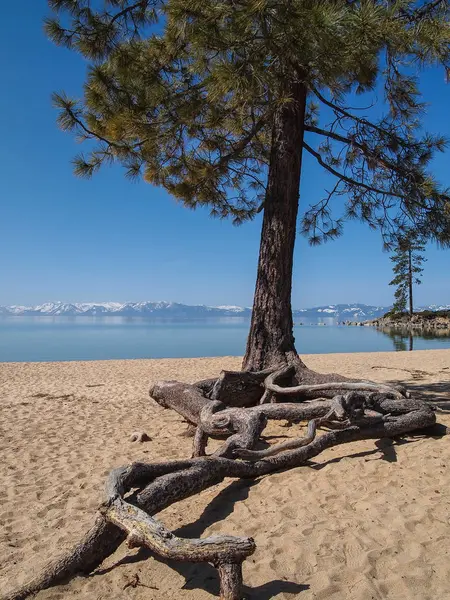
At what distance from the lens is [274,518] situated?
3406 mm

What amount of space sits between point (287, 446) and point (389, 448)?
1.24m

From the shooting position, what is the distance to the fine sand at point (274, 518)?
103 inches

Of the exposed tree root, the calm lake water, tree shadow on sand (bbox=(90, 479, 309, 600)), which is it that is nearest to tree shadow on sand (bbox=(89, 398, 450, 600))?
tree shadow on sand (bbox=(90, 479, 309, 600))

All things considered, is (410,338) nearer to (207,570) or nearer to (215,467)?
(215,467)

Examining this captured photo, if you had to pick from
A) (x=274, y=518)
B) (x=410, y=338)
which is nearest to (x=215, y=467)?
(x=274, y=518)

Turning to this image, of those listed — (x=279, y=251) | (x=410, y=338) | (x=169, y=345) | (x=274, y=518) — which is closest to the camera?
(x=274, y=518)

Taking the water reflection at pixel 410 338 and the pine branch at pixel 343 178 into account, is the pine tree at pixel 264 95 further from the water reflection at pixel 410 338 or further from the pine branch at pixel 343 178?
the water reflection at pixel 410 338

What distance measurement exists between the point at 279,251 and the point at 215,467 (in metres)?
4.08

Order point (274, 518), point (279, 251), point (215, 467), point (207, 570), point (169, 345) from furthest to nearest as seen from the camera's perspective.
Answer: point (169, 345)
point (279, 251)
point (215, 467)
point (274, 518)
point (207, 570)

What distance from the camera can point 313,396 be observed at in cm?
620

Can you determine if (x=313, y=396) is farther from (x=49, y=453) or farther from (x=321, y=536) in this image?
(x=49, y=453)

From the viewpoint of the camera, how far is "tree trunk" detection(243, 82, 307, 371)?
6867 millimetres

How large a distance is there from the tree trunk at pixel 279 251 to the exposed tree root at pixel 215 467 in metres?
0.55

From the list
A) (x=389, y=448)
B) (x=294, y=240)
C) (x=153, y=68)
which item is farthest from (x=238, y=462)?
(x=153, y=68)
